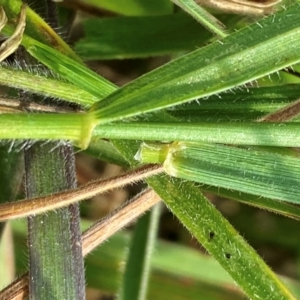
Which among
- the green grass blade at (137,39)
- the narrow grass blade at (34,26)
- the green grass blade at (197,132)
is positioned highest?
the green grass blade at (137,39)

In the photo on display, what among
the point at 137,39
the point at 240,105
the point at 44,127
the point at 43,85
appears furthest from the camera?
the point at 137,39

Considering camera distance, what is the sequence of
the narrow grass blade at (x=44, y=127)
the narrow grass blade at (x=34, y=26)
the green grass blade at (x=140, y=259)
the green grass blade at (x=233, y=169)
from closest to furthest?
the narrow grass blade at (x=44, y=127) < the green grass blade at (x=233, y=169) < the narrow grass blade at (x=34, y=26) < the green grass blade at (x=140, y=259)

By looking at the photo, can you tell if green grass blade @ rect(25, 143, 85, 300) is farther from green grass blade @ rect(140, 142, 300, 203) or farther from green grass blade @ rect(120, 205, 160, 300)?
green grass blade @ rect(120, 205, 160, 300)

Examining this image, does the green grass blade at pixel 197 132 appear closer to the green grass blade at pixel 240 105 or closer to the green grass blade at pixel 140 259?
the green grass blade at pixel 240 105

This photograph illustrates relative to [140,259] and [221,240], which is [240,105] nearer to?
[221,240]

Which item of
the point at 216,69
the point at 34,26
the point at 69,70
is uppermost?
the point at 34,26

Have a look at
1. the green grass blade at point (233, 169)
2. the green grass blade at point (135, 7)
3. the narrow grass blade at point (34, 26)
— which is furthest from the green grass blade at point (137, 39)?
the green grass blade at point (233, 169)

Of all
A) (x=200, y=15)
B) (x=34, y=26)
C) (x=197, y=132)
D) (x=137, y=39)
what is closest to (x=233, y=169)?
(x=197, y=132)

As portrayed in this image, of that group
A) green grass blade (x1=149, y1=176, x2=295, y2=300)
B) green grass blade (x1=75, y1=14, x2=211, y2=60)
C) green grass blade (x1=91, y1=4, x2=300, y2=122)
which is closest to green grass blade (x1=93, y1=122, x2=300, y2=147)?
green grass blade (x1=91, y1=4, x2=300, y2=122)

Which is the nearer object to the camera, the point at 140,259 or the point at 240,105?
the point at 240,105

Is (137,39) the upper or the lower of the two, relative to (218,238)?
upper
